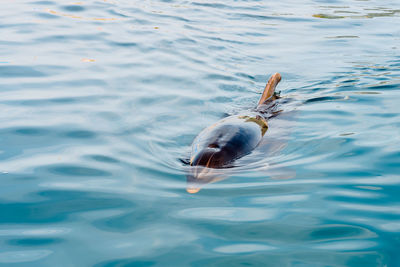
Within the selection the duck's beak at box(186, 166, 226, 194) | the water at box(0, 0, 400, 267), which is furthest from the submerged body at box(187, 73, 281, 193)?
the water at box(0, 0, 400, 267)

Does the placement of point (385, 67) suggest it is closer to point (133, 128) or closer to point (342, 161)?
point (342, 161)

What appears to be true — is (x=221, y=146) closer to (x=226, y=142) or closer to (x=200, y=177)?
(x=226, y=142)

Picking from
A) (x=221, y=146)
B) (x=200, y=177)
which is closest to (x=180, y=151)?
(x=221, y=146)

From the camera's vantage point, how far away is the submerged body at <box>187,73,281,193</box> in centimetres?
397

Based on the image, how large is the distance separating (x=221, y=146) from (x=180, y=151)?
510 mm

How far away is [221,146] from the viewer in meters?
4.39

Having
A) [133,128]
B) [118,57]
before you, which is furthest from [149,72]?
[133,128]

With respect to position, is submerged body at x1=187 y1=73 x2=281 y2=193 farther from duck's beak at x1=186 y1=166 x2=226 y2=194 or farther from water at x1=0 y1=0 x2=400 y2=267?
water at x1=0 y1=0 x2=400 y2=267

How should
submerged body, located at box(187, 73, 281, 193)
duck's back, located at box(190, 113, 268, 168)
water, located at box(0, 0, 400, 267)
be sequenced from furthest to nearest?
duck's back, located at box(190, 113, 268, 168), submerged body, located at box(187, 73, 281, 193), water, located at box(0, 0, 400, 267)

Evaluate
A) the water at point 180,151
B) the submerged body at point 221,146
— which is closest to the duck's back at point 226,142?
the submerged body at point 221,146

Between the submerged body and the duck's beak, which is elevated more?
the submerged body

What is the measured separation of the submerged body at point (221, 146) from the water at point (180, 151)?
0.41 ft

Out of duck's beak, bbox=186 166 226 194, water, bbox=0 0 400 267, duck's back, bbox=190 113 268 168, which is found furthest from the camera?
duck's back, bbox=190 113 268 168

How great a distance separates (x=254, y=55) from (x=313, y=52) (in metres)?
1.27
